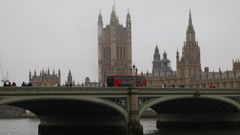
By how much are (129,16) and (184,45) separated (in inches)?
730

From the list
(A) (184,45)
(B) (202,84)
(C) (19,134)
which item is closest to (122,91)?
(C) (19,134)

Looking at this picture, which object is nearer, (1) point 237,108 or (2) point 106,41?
(1) point 237,108

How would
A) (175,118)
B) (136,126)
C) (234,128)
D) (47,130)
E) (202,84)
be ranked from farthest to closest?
(202,84) < (175,118) < (234,128) < (47,130) < (136,126)

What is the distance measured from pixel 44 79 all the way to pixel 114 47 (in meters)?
20.9

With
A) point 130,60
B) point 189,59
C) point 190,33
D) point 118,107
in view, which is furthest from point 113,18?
point 118,107

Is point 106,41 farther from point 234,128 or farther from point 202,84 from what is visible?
point 234,128

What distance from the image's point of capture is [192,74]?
13025cm

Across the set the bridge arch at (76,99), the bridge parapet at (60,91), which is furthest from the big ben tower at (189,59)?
the bridge arch at (76,99)

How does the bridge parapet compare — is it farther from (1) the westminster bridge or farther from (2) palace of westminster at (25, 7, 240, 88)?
(2) palace of westminster at (25, 7, 240, 88)

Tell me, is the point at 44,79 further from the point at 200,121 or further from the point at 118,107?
the point at 118,107

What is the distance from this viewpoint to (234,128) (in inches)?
2240

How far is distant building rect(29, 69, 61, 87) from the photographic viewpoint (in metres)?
133

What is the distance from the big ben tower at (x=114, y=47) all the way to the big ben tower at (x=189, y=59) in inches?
572

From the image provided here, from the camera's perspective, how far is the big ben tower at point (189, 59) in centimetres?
13100
